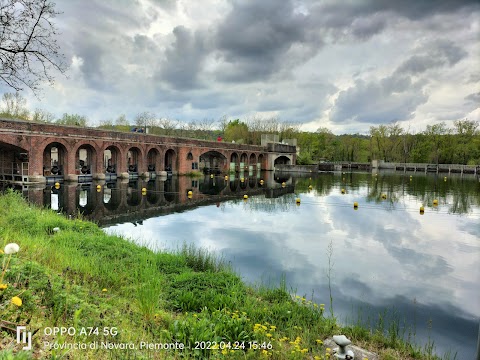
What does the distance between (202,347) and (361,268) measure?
22.2 feet

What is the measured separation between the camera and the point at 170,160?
4397cm

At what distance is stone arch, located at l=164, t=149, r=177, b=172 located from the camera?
4319 centimetres

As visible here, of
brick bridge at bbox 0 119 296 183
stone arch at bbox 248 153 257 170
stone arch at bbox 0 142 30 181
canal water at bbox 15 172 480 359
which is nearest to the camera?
canal water at bbox 15 172 480 359

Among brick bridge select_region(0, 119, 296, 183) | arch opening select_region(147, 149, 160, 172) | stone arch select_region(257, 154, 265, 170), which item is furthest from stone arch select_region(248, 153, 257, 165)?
arch opening select_region(147, 149, 160, 172)

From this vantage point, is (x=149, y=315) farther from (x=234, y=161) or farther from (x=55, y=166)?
(x=234, y=161)

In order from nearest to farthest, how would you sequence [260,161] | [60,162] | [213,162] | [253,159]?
[60,162] → [213,162] → [253,159] → [260,161]

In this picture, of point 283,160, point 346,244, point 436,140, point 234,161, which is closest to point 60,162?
point 346,244

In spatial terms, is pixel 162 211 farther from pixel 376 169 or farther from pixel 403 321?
pixel 376 169

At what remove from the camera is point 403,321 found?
6.36 m

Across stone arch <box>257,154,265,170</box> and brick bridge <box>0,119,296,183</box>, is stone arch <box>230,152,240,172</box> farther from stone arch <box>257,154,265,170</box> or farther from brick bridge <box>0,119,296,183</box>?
stone arch <box>257,154,265,170</box>

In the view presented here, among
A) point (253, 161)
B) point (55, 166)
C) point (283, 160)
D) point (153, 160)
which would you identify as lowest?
point (55, 166)

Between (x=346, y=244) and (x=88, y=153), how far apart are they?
3067 centimetres
